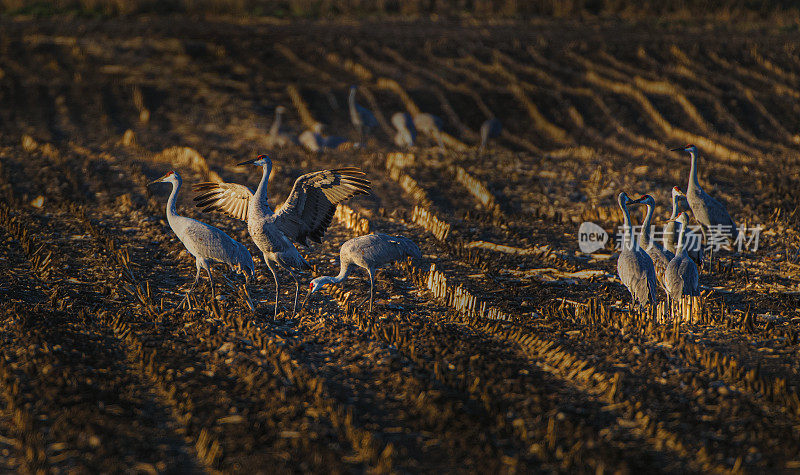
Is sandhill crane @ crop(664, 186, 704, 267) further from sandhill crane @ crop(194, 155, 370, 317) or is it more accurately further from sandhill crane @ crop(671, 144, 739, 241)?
sandhill crane @ crop(194, 155, 370, 317)

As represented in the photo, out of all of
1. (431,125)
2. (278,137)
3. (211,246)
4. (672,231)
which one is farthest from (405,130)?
(211,246)

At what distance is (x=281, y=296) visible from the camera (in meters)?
9.62

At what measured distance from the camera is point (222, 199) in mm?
9648

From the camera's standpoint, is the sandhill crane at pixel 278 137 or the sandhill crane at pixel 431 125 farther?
the sandhill crane at pixel 431 125

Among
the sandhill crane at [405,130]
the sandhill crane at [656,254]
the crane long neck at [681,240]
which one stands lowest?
the sandhill crane at [405,130]

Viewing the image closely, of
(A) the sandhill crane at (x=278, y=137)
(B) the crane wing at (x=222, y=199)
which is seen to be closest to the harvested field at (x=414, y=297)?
(A) the sandhill crane at (x=278, y=137)

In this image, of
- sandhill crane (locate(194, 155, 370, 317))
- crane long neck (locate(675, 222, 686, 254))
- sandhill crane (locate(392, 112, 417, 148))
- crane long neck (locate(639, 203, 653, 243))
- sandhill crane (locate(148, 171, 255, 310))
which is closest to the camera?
sandhill crane (locate(194, 155, 370, 317))

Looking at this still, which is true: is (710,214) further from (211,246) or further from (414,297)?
(211,246)

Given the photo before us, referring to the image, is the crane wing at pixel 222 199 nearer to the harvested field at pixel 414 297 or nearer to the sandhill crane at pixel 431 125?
the harvested field at pixel 414 297

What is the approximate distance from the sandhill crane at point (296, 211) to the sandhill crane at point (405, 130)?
859cm

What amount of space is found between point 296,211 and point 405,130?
908 centimetres

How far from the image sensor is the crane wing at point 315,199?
28.7 feet

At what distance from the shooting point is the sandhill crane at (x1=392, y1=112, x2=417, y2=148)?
1772 cm

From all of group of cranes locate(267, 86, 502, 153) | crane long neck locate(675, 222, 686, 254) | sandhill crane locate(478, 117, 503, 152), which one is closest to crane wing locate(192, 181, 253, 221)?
crane long neck locate(675, 222, 686, 254)
